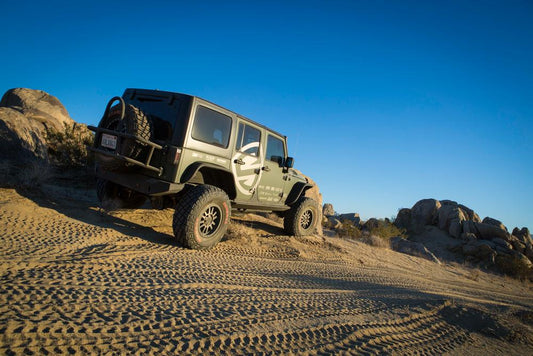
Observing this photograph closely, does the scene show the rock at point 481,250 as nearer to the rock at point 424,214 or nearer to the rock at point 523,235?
the rock at point 523,235

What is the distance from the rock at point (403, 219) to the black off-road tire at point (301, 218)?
61.8ft

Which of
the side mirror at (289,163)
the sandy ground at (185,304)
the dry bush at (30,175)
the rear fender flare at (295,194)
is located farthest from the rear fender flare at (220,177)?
the dry bush at (30,175)

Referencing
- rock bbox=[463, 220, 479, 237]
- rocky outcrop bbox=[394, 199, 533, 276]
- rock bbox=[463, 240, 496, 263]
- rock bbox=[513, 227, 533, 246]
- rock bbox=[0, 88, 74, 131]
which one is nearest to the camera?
rock bbox=[0, 88, 74, 131]

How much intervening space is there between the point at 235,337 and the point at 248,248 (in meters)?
3.29

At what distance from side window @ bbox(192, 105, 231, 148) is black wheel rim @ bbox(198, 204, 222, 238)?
1128 mm

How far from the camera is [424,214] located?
23000 mm

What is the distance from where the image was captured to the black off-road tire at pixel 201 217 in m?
3.97

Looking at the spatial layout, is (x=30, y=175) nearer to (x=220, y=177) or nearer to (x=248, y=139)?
(x=220, y=177)

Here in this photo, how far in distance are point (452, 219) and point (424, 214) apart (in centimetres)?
215

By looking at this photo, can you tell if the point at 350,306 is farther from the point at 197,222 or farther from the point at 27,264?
the point at 27,264

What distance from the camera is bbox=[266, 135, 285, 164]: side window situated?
6012 millimetres

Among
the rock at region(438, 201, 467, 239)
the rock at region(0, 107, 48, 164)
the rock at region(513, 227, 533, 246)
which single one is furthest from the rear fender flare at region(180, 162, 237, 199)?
the rock at region(513, 227, 533, 246)

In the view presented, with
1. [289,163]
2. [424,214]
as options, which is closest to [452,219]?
[424,214]

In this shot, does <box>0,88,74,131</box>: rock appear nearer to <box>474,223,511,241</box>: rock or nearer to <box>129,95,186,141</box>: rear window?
<box>129,95,186,141</box>: rear window
